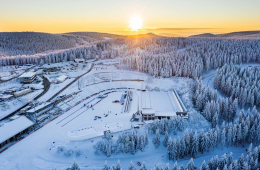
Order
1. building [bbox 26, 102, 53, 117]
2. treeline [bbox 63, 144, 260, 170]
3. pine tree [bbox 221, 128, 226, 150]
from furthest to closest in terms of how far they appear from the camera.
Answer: building [bbox 26, 102, 53, 117]
pine tree [bbox 221, 128, 226, 150]
treeline [bbox 63, 144, 260, 170]

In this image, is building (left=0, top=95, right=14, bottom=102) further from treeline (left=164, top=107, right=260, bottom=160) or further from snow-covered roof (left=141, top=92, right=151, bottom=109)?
treeline (left=164, top=107, right=260, bottom=160)

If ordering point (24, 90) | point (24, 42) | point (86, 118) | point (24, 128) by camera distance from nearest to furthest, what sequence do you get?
point (24, 128)
point (86, 118)
point (24, 90)
point (24, 42)

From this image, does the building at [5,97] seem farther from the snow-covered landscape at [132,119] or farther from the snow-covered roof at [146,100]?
the snow-covered roof at [146,100]

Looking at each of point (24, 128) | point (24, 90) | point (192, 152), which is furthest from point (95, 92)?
point (192, 152)

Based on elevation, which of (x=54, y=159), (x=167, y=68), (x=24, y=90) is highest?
(x=167, y=68)

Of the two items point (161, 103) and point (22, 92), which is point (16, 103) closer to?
point (22, 92)

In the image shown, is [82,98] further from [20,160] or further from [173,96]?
[173,96]

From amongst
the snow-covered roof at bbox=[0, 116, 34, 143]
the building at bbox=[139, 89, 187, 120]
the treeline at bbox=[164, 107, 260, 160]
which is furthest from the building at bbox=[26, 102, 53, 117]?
the treeline at bbox=[164, 107, 260, 160]

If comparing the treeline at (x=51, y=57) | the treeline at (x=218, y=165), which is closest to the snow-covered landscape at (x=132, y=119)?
the treeline at (x=218, y=165)
